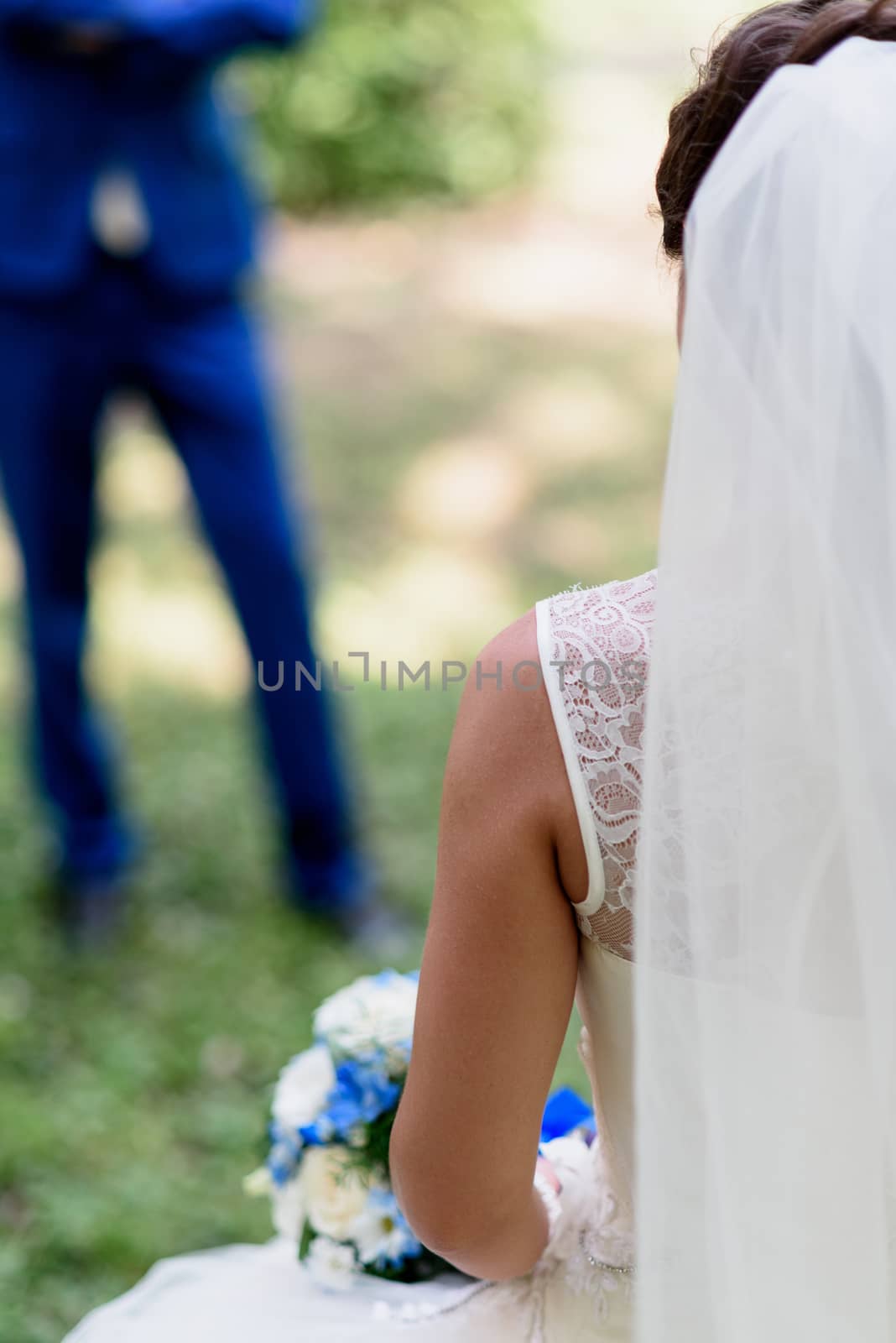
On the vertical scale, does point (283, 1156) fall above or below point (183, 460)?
below

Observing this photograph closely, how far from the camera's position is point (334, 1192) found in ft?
4.82

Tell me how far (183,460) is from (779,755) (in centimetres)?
208

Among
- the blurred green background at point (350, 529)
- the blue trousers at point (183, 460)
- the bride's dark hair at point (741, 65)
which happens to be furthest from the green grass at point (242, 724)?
the bride's dark hair at point (741, 65)

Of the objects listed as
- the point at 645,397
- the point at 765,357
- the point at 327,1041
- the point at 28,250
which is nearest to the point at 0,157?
the point at 28,250

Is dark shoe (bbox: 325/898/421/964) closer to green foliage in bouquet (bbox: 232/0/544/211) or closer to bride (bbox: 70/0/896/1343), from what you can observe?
bride (bbox: 70/0/896/1343)

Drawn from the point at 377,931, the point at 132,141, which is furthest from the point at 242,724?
the point at 132,141

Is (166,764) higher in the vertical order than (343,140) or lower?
lower

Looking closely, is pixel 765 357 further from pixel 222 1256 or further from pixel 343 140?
pixel 343 140

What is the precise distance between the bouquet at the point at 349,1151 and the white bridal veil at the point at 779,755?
453mm

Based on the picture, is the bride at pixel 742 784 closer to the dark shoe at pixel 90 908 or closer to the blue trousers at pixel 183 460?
the blue trousers at pixel 183 460

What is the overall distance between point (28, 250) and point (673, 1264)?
2.28 m

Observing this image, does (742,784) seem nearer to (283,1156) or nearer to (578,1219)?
(578,1219)

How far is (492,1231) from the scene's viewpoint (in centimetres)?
122

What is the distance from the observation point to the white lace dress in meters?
1.04
